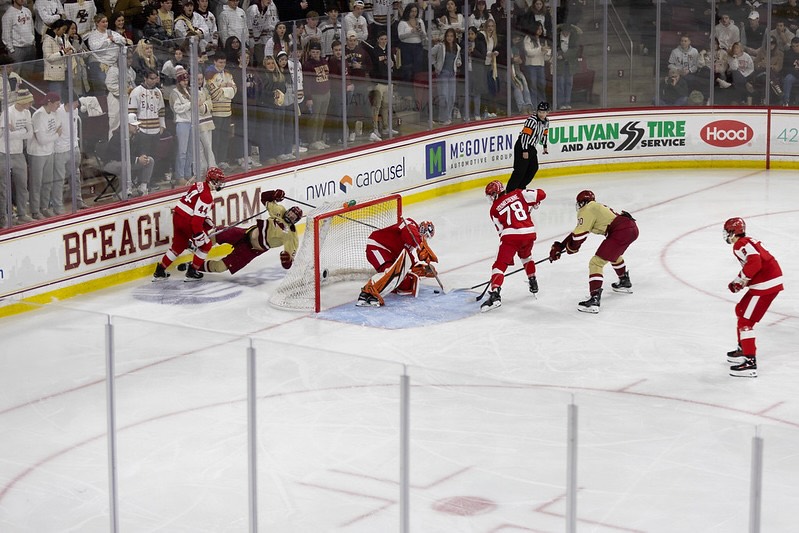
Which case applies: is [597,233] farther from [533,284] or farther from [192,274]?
[192,274]

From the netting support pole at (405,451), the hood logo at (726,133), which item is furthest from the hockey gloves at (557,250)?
the hood logo at (726,133)

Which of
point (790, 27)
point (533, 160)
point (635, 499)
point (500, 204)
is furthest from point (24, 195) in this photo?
point (790, 27)

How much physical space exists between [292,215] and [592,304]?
286 cm

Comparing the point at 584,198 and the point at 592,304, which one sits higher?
the point at 584,198

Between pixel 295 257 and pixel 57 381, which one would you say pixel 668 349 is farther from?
pixel 57 381

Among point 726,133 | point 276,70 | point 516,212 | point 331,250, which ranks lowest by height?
point 331,250

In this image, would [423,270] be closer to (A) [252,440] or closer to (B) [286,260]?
(B) [286,260]

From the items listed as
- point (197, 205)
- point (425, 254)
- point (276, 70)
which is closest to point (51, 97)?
point (197, 205)

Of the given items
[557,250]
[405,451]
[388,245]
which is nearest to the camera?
[405,451]

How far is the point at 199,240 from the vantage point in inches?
505

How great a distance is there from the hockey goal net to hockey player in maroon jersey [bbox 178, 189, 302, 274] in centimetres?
18

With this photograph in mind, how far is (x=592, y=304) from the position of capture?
11.9 metres

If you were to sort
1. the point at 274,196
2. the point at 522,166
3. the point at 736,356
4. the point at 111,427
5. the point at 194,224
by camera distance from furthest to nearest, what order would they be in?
the point at 522,166 → the point at 194,224 → the point at 274,196 → the point at 736,356 → the point at 111,427

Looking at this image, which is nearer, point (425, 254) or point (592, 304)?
point (592, 304)
